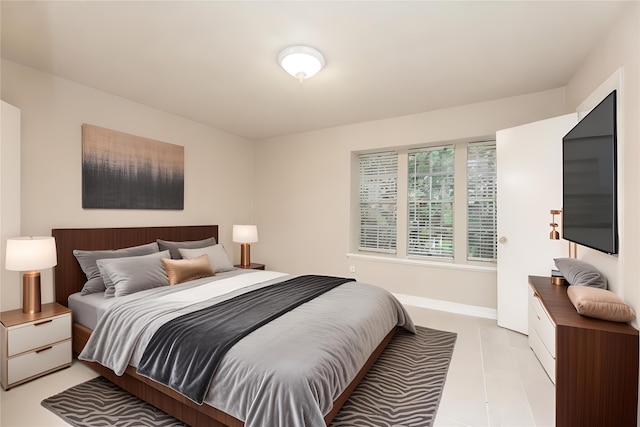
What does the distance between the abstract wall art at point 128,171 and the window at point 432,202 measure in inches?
108

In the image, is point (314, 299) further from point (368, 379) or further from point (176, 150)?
point (176, 150)

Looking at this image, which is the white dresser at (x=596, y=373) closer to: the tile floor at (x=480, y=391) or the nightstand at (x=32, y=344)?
the tile floor at (x=480, y=391)

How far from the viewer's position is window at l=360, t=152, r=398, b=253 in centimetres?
456

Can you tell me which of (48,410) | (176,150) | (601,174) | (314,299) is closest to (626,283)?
(601,174)

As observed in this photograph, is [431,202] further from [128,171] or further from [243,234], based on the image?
[128,171]

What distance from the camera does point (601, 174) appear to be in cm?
207

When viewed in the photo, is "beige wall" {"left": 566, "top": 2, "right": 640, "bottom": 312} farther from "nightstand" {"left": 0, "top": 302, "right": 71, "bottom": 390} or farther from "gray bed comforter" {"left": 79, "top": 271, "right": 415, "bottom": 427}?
"nightstand" {"left": 0, "top": 302, "right": 71, "bottom": 390}

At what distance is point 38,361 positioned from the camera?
233 centimetres

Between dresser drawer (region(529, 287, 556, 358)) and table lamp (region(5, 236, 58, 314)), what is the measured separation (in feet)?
12.8

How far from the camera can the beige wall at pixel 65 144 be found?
2746 mm

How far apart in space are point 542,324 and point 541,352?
0.26 metres

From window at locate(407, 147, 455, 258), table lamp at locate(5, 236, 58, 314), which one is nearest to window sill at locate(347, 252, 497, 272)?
window at locate(407, 147, 455, 258)

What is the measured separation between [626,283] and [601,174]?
2.41 feet

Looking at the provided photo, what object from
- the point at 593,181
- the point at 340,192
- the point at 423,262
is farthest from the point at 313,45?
the point at 423,262
